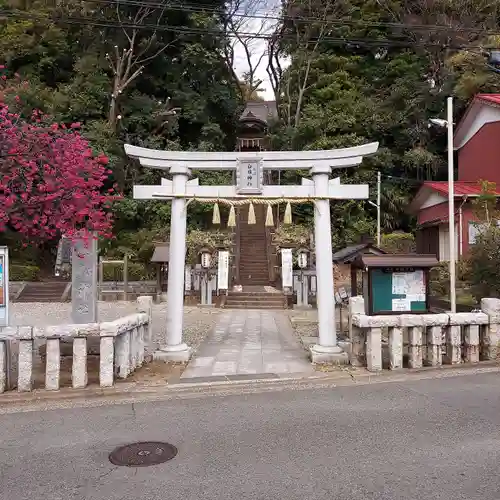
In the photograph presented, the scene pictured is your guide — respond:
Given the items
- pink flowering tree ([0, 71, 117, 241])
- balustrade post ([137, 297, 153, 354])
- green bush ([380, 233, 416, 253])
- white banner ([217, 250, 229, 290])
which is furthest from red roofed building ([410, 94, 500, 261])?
pink flowering tree ([0, 71, 117, 241])

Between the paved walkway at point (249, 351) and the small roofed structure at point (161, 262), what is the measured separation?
5.63 metres

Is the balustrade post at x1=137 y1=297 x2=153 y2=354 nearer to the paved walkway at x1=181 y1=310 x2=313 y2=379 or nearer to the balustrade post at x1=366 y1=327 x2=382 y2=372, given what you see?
the paved walkway at x1=181 y1=310 x2=313 y2=379

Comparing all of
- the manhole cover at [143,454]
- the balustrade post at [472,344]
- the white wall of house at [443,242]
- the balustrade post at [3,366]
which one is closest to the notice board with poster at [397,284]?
the balustrade post at [472,344]

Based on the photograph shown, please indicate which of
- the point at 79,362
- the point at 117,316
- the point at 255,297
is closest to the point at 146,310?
the point at 79,362

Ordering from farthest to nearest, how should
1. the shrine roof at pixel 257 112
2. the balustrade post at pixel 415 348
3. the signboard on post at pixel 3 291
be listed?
1. the shrine roof at pixel 257 112
2. the balustrade post at pixel 415 348
3. the signboard on post at pixel 3 291

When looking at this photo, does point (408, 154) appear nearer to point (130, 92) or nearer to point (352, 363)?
point (130, 92)

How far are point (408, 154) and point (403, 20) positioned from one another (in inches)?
408

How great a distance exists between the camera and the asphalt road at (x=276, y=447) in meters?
4.08

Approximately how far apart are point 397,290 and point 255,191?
11.5ft

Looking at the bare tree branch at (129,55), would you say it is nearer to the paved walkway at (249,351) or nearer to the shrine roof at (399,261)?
the paved walkway at (249,351)

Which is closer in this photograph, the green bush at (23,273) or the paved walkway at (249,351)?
the paved walkway at (249,351)

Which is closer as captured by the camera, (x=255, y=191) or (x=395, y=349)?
(x=395, y=349)

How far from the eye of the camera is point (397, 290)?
9.54 metres

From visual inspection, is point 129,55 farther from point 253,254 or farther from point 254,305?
point 254,305
